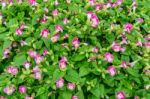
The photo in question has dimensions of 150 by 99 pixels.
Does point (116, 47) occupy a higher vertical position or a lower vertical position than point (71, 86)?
higher

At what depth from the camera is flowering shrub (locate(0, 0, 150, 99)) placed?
3.35 meters

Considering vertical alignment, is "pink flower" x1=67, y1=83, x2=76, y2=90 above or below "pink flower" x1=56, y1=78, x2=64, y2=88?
below

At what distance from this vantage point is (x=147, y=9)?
13.8ft

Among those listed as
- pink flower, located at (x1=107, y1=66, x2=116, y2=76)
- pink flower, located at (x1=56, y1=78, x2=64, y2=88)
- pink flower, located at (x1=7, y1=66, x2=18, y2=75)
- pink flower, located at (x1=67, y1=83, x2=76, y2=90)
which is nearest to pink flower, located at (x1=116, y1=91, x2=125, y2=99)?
pink flower, located at (x1=107, y1=66, x2=116, y2=76)

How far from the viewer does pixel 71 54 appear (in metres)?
3.51

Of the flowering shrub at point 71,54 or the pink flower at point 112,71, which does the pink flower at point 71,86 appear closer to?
the flowering shrub at point 71,54

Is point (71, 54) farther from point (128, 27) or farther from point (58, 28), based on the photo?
point (128, 27)

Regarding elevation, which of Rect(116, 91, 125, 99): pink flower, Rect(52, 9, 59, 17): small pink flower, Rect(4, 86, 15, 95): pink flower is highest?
Rect(52, 9, 59, 17): small pink flower

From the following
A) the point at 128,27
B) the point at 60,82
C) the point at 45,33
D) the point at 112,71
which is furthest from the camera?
the point at 128,27

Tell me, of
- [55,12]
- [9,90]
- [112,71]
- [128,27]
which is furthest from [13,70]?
[128,27]

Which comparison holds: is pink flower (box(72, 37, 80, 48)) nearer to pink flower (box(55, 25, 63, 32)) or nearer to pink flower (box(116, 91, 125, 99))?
pink flower (box(55, 25, 63, 32))

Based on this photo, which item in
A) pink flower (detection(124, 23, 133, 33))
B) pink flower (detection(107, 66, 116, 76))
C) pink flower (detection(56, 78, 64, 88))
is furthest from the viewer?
pink flower (detection(124, 23, 133, 33))

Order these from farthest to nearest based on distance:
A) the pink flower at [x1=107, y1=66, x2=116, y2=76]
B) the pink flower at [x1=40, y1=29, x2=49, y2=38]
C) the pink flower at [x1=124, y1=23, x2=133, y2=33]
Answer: the pink flower at [x1=124, y1=23, x2=133, y2=33]
the pink flower at [x1=40, y1=29, x2=49, y2=38]
the pink flower at [x1=107, y1=66, x2=116, y2=76]

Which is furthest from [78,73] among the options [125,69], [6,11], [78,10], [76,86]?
[6,11]
